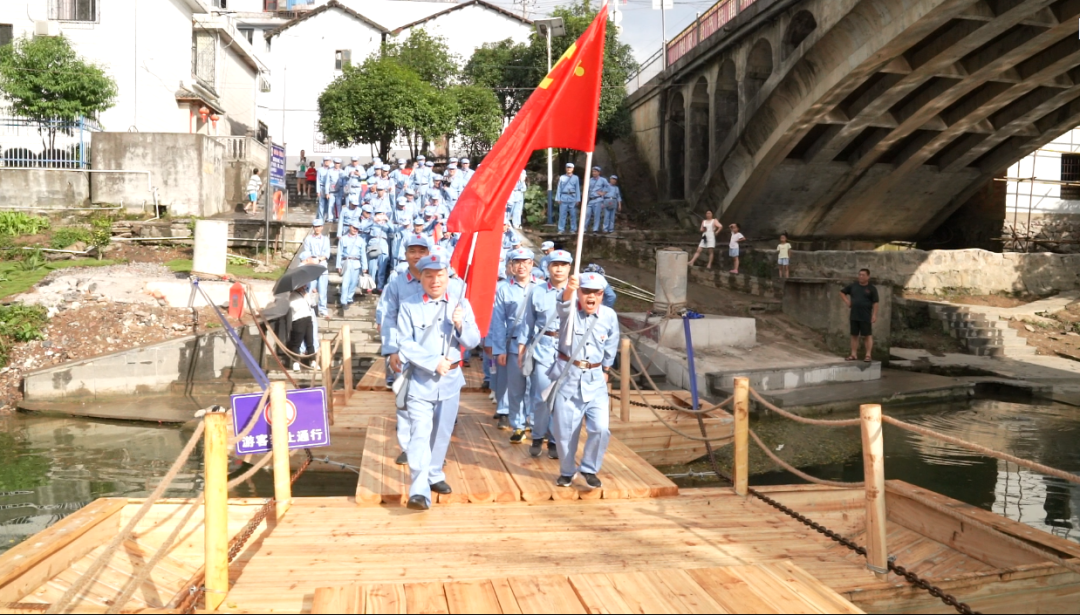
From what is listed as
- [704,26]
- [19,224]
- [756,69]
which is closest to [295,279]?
[19,224]

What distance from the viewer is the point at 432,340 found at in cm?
677

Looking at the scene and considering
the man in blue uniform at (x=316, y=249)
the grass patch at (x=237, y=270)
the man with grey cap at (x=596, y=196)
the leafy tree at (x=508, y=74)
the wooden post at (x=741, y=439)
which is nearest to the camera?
the wooden post at (x=741, y=439)

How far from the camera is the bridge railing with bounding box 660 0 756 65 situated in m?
25.5

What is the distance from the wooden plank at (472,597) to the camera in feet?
14.7

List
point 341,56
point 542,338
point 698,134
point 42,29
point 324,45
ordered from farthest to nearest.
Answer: point 341,56
point 324,45
point 698,134
point 42,29
point 542,338

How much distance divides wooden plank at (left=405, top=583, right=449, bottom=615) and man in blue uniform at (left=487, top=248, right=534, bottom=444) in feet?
13.8

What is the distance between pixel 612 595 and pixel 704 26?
84.6 ft

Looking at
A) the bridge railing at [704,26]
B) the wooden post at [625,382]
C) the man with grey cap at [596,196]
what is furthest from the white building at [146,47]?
the wooden post at [625,382]

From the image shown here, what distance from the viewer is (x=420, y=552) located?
5664 mm

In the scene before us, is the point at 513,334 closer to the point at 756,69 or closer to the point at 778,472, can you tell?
the point at 778,472

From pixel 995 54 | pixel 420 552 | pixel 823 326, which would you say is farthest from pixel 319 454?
pixel 995 54

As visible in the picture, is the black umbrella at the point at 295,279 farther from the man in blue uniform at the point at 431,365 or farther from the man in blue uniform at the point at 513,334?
the man in blue uniform at the point at 431,365

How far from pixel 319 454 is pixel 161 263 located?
10.6m

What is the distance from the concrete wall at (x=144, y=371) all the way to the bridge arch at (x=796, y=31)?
15490 mm
